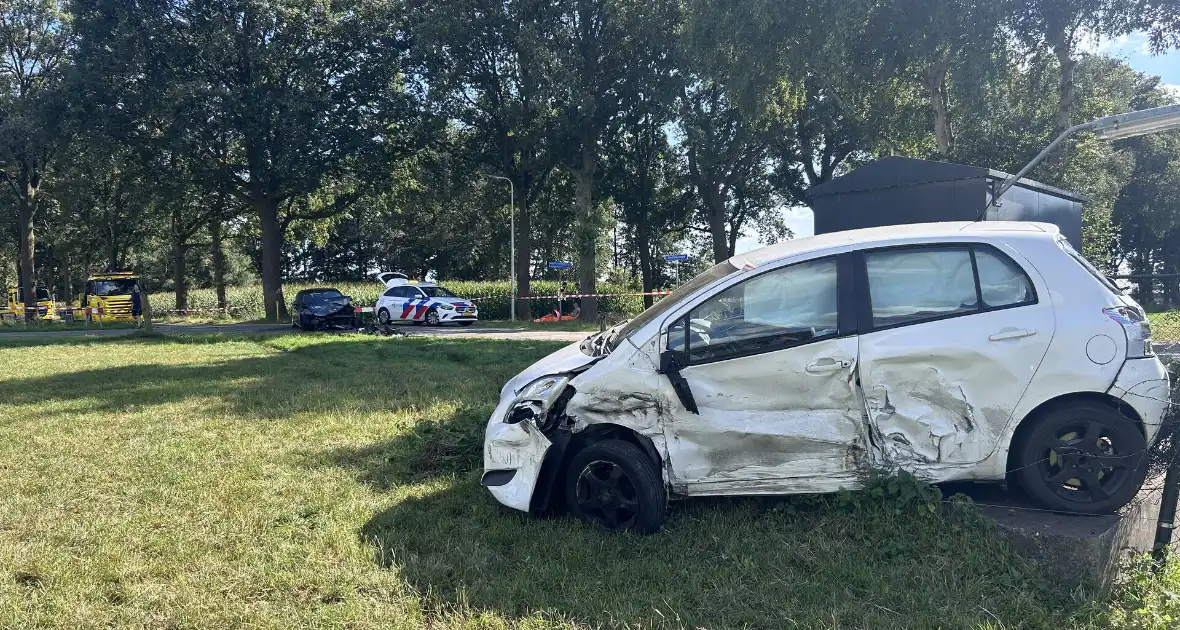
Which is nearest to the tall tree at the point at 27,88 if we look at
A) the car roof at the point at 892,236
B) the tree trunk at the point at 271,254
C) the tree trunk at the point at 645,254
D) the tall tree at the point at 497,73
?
the tree trunk at the point at 271,254

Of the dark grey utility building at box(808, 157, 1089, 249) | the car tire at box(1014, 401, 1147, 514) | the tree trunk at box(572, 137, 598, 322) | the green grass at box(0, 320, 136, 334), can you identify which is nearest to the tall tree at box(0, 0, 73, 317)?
the green grass at box(0, 320, 136, 334)

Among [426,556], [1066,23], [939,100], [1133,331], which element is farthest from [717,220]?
[426,556]

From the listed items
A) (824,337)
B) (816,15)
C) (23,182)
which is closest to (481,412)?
(824,337)

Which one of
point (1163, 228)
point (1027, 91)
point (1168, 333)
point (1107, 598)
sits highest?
point (1027, 91)

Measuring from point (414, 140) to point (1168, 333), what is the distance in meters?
26.1

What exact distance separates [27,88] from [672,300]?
3669 centimetres

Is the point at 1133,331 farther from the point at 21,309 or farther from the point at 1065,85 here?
the point at 21,309

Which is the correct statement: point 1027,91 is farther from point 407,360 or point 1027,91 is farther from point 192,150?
point 192,150

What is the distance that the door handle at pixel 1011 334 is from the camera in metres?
3.90

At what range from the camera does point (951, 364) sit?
154 inches

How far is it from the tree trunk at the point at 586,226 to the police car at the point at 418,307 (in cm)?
476

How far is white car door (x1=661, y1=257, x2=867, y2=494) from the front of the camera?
3.98m

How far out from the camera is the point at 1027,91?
2180 centimetres

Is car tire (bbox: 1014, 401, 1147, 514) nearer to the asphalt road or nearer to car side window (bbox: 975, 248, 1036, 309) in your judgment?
car side window (bbox: 975, 248, 1036, 309)
